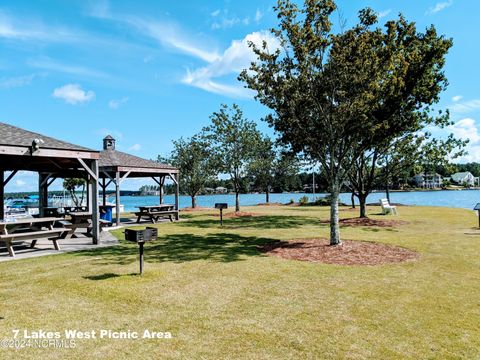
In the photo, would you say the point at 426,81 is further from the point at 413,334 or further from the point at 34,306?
the point at 34,306

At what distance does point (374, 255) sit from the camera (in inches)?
378

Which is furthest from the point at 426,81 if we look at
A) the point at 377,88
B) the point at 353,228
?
the point at 353,228

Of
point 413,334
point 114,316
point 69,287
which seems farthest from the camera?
point 69,287

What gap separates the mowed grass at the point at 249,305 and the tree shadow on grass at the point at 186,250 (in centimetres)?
14

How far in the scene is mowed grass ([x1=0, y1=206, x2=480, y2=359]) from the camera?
13.6 feet

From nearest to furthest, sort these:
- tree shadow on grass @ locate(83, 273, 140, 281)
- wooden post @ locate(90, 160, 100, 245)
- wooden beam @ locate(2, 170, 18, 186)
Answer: tree shadow on grass @ locate(83, 273, 140, 281) → wooden post @ locate(90, 160, 100, 245) → wooden beam @ locate(2, 170, 18, 186)

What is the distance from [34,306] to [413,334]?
18.4 ft

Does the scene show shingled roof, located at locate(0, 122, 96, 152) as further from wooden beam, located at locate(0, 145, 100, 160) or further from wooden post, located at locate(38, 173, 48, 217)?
wooden post, located at locate(38, 173, 48, 217)

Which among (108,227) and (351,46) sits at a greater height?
(351,46)

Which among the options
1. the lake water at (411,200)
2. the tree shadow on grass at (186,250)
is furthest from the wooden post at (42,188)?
the tree shadow on grass at (186,250)

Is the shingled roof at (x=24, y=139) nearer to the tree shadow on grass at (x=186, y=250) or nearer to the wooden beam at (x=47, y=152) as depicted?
the wooden beam at (x=47, y=152)

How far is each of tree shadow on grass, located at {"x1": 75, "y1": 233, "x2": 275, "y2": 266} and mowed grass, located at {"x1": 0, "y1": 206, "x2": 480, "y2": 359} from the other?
14cm

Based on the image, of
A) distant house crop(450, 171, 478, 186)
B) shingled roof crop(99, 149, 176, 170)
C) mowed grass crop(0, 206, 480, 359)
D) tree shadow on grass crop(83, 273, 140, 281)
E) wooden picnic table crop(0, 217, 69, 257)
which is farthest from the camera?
distant house crop(450, 171, 478, 186)

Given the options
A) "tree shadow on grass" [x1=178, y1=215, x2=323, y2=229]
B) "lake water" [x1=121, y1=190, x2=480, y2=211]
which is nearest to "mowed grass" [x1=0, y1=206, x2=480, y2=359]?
"tree shadow on grass" [x1=178, y1=215, x2=323, y2=229]
